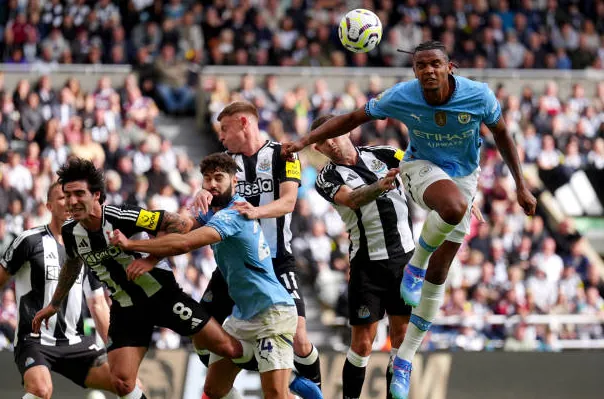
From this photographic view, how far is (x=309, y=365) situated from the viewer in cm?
997

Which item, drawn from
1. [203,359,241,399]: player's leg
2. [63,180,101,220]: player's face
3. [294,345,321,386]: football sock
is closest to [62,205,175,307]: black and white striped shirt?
[63,180,101,220]: player's face

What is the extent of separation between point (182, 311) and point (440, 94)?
2431 millimetres

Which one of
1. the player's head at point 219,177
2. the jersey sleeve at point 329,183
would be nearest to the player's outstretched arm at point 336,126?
the player's head at point 219,177

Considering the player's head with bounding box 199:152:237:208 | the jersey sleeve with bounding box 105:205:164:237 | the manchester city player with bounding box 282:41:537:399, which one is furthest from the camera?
the manchester city player with bounding box 282:41:537:399

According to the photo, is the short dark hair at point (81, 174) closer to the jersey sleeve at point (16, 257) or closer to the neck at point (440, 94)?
the jersey sleeve at point (16, 257)

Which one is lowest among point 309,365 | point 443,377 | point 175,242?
point 443,377

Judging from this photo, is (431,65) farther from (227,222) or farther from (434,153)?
(227,222)

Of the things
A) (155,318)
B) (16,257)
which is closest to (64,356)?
(16,257)

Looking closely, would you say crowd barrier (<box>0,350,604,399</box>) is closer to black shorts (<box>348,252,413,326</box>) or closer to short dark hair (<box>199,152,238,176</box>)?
black shorts (<box>348,252,413,326</box>)

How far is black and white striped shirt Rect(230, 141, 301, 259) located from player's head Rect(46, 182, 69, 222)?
4.63 feet

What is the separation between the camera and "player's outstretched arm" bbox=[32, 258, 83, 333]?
9367 millimetres

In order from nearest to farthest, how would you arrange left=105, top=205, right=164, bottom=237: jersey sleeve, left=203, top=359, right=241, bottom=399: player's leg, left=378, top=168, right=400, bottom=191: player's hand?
1. left=105, top=205, right=164, bottom=237: jersey sleeve
2. left=378, top=168, right=400, bottom=191: player's hand
3. left=203, top=359, right=241, bottom=399: player's leg

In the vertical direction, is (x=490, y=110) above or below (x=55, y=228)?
above

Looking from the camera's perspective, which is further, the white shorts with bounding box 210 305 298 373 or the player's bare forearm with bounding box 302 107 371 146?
the player's bare forearm with bounding box 302 107 371 146
